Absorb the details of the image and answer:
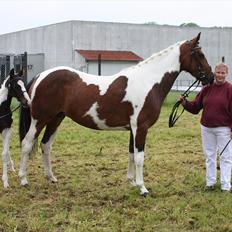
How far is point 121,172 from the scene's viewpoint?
7.53 meters

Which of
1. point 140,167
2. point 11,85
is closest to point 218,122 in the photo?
point 140,167

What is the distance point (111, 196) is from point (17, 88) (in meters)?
2.03

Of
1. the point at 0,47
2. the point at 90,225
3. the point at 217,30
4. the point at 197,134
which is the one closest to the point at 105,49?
the point at 217,30

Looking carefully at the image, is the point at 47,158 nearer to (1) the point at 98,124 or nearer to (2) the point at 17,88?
(1) the point at 98,124

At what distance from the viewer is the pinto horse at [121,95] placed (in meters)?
6.18

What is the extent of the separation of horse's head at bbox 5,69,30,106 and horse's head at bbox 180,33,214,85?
226 cm

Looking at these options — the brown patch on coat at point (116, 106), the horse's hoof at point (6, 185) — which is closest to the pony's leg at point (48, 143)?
the horse's hoof at point (6, 185)

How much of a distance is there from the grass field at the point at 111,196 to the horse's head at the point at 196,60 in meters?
1.59

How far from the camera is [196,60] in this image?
20.7ft

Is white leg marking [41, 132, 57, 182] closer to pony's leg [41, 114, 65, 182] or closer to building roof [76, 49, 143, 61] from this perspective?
pony's leg [41, 114, 65, 182]

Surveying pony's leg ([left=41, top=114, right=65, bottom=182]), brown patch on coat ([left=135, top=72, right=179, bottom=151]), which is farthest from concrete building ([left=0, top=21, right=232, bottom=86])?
brown patch on coat ([left=135, top=72, right=179, bottom=151])

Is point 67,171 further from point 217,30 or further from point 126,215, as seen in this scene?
point 217,30

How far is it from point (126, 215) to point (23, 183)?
197 centimetres

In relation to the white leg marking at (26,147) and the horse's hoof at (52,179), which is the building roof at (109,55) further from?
the white leg marking at (26,147)
